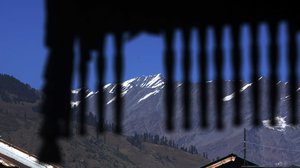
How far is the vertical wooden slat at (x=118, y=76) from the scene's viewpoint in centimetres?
349

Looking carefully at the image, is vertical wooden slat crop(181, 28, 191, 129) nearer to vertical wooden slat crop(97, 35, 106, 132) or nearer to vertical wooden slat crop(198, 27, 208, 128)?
vertical wooden slat crop(198, 27, 208, 128)

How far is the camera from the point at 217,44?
3.40m

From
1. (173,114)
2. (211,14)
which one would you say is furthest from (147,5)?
(173,114)

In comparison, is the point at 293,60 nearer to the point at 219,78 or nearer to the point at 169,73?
the point at 219,78

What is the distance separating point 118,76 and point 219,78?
46 centimetres

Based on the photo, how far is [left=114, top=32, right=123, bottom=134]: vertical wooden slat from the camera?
3.49 meters

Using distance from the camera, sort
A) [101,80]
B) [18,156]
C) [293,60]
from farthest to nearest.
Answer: [18,156]
[101,80]
[293,60]

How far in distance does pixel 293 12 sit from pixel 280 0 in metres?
0.09

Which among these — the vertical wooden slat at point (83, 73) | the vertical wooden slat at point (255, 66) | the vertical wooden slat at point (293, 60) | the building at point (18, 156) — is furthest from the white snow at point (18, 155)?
the vertical wooden slat at point (293, 60)

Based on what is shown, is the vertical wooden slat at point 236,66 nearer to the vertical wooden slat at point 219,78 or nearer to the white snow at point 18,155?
the vertical wooden slat at point 219,78

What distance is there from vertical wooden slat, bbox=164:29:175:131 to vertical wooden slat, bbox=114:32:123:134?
215 mm

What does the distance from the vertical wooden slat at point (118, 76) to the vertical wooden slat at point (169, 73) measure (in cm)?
22

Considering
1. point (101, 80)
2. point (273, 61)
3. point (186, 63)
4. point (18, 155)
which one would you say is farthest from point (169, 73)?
point (18, 155)

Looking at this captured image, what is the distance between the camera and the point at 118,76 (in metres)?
A: 3.49
